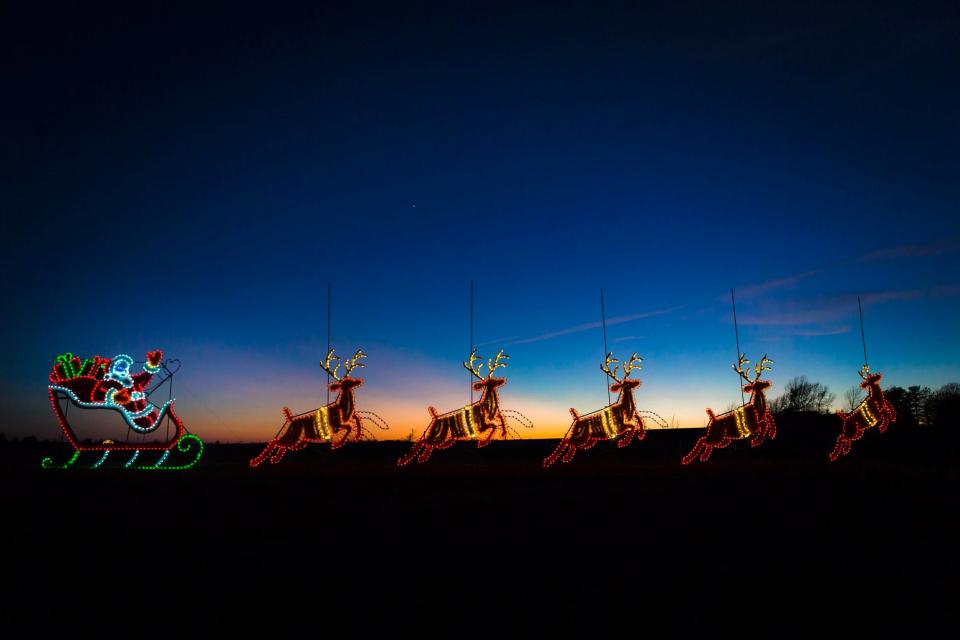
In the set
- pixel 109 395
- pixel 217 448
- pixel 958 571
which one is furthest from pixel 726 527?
pixel 217 448

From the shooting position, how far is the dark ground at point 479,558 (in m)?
4.66

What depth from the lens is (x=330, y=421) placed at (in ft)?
68.3

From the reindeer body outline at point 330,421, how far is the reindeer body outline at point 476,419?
8.75ft

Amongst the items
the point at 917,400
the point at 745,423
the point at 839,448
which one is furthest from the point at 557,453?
the point at 917,400

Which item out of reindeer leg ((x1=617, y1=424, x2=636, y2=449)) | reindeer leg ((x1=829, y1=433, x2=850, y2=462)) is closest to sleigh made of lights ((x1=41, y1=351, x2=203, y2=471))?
reindeer leg ((x1=617, y1=424, x2=636, y2=449))

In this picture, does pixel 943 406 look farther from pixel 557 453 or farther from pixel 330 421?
pixel 330 421

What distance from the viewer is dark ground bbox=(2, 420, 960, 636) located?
466cm

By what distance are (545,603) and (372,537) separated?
3.36m

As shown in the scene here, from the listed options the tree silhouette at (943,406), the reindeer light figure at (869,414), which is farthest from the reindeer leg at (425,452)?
the tree silhouette at (943,406)

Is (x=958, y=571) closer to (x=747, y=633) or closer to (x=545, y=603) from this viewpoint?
(x=747, y=633)

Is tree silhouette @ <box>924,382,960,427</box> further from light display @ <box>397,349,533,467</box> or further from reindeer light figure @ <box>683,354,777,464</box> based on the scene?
light display @ <box>397,349,533,467</box>

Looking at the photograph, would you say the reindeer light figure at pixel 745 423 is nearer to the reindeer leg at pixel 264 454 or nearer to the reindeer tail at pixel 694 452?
the reindeer tail at pixel 694 452

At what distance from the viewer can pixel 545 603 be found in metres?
4.85

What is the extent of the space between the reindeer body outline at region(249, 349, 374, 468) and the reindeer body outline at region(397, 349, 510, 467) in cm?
267
